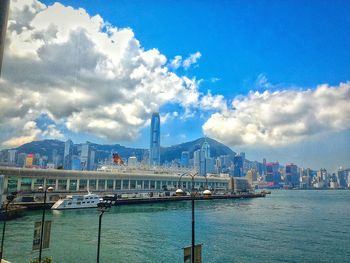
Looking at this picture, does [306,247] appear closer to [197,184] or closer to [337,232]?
[337,232]

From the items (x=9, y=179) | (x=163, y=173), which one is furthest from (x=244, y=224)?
(x=163, y=173)

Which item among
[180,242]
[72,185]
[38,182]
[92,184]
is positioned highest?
[38,182]

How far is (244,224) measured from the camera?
164ft

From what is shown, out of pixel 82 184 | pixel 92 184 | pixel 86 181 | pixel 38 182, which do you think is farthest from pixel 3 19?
pixel 92 184

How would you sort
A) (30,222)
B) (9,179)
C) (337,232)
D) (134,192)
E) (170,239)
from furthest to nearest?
(134,192) < (9,179) < (30,222) < (337,232) < (170,239)

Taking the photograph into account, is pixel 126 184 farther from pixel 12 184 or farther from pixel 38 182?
pixel 12 184

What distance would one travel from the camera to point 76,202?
72500 mm

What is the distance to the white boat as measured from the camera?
230 feet

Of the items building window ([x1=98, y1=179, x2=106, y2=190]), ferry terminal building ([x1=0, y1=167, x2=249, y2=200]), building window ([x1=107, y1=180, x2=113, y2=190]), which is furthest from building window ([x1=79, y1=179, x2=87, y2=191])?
building window ([x1=107, y1=180, x2=113, y2=190])

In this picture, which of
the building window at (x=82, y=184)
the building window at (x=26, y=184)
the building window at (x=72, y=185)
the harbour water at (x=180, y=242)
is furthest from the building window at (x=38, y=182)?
the harbour water at (x=180, y=242)

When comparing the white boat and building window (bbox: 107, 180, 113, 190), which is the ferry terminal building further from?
the white boat

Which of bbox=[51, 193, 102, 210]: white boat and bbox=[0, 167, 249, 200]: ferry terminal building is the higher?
bbox=[0, 167, 249, 200]: ferry terminal building

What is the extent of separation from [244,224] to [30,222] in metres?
34.3

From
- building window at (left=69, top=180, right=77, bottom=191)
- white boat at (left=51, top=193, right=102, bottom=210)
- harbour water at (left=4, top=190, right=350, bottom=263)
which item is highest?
building window at (left=69, top=180, right=77, bottom=191)
